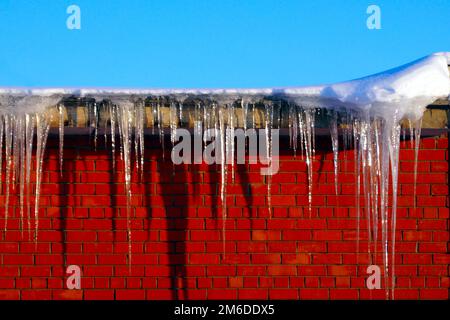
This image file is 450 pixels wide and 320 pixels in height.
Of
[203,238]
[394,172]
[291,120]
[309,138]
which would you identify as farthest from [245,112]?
[394,172]

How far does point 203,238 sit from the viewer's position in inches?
184

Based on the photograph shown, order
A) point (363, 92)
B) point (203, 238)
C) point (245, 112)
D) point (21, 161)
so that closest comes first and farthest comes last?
1. point (363, 92)
2. point (245, 112)
3. point (21, 161)
4. point (203, 238)

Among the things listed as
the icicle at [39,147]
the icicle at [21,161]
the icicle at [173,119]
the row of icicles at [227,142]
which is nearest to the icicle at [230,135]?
the row of icicles at [227,142]

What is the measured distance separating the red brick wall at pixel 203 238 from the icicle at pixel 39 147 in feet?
0.18

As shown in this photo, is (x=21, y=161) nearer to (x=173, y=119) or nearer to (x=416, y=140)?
(x=173, y=119)

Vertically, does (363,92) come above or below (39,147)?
above

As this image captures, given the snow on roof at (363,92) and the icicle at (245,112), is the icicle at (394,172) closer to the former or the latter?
the snow on roof at (363,92)

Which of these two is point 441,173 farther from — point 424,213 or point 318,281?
point 318,281

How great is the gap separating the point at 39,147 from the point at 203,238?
1.50 m

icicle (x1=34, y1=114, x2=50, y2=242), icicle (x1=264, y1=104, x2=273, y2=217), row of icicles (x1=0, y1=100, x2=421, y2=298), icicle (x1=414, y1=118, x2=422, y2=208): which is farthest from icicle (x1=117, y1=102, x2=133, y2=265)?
icicle (x1=414, y1=118, x2=422, y2=208)

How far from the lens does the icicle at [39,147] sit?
4273mm

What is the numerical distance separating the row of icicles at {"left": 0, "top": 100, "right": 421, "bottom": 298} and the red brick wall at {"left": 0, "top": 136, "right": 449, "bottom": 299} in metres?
0.08

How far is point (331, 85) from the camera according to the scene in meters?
4.12

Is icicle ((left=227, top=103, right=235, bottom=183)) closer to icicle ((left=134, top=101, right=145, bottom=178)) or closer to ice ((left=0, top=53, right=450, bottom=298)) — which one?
ice ((left=0, top=53, right=450, bottom=298))
